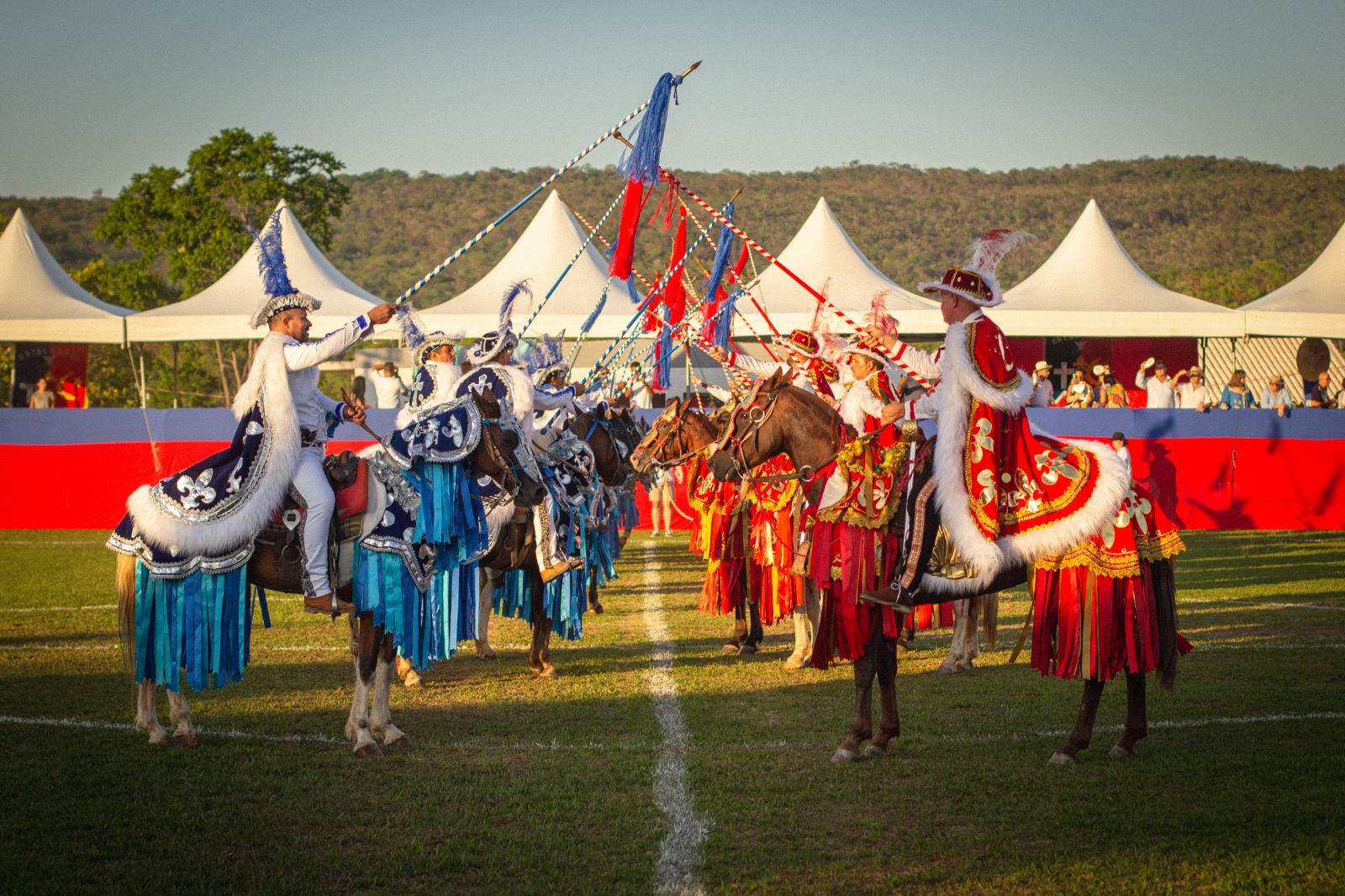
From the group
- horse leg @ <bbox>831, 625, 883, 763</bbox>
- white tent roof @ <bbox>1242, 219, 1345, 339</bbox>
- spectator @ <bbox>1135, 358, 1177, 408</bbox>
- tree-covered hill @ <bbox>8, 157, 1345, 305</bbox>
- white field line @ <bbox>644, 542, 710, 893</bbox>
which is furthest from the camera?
tree-covered hill @ <bbox>8, 157, 1345, 305</bbox>

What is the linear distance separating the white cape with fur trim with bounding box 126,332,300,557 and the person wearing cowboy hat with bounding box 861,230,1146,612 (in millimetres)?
3381

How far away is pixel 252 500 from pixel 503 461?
57.6 inches

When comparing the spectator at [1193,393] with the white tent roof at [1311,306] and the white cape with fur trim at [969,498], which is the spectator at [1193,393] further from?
the white cape with fur trim at [969,498]

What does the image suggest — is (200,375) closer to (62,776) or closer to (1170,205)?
(62,776)

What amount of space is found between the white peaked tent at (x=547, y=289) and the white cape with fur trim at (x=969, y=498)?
1958 centimetres

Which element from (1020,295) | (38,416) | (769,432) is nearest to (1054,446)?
(769,432)

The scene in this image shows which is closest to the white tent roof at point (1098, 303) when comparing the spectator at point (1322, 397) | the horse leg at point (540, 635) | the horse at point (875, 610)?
the spectator at point (1322, 397)

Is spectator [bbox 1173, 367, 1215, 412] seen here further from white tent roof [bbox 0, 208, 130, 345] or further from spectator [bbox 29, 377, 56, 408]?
spectator [bbox 29, 377, 56, 408]

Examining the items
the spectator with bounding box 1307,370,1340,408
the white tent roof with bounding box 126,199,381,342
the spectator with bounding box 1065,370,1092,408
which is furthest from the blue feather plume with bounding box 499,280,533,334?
the spectator with bounding box 1307,370,1340,408

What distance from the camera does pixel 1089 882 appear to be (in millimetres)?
4816

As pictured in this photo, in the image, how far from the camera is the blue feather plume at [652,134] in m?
9.33

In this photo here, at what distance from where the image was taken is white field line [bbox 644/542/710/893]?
4922mm

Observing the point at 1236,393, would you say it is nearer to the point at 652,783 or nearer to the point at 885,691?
the point at 885,691

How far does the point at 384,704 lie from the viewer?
7324 millimetres
